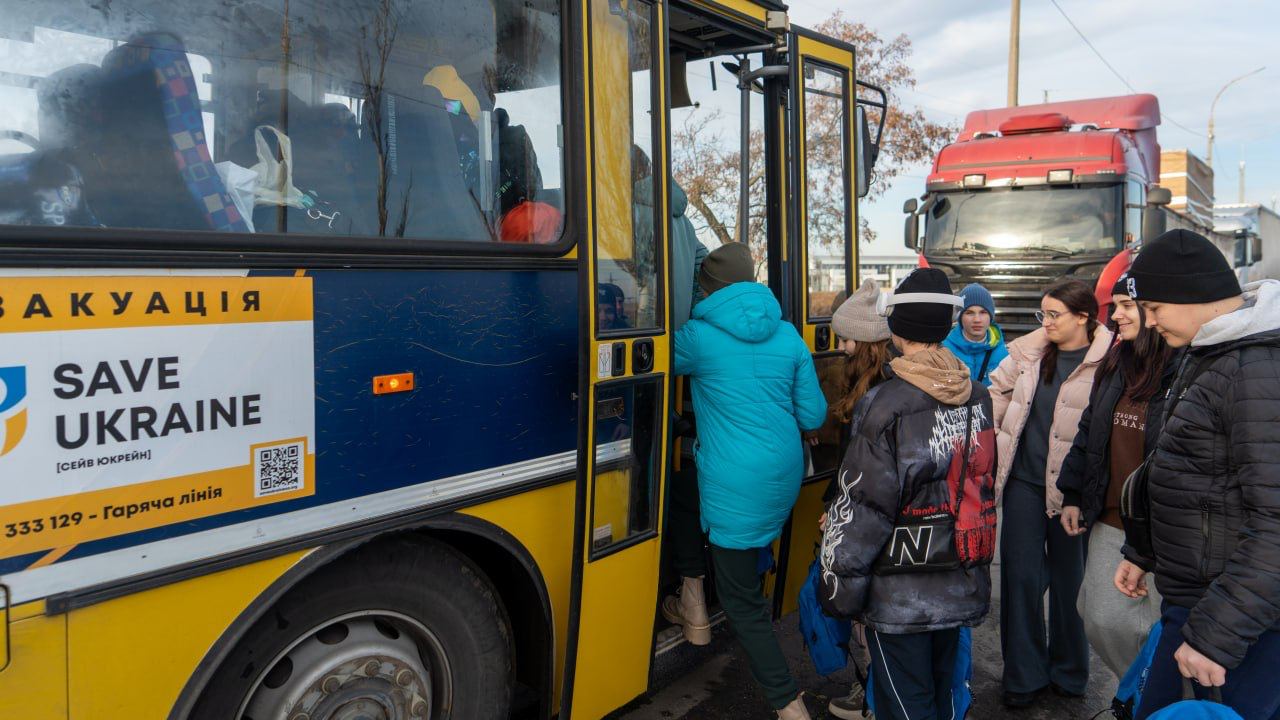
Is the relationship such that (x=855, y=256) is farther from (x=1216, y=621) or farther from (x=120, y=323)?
(x=120, y=323)

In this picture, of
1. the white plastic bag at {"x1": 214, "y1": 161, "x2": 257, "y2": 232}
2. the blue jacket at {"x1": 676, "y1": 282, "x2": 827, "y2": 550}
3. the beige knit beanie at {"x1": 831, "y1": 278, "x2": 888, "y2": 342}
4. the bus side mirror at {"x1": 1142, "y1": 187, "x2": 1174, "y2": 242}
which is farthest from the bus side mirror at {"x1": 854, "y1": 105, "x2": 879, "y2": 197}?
the bus side mirror at {"x1": 1142, "y1": 187, "x2": 1174, "y2": 242}

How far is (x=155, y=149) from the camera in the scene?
2.04 m

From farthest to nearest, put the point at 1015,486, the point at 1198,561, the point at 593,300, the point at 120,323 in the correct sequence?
the point at 1015,486, the point at 593,300, the point at 1198,561, the point at 120,323

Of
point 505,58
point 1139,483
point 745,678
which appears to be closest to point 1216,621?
point 1139,483

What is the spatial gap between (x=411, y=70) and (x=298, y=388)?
0.99 metres

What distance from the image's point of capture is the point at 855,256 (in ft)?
14.9


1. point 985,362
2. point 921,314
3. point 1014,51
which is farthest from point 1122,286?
point 1014,51

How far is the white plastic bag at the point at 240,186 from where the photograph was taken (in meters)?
2.17

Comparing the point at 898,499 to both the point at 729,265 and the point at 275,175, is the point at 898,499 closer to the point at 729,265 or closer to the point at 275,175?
the point at 729,265

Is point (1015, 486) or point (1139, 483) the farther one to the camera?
point (1015, 486)

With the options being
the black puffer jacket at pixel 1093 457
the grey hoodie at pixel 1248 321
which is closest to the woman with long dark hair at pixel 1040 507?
the black puffer jacket at pixel 1093 457

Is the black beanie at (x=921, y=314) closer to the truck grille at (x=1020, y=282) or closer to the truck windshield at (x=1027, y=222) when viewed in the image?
the truck grille at (x=1020, y=282)

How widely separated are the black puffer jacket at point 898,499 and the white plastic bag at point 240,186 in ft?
6.00

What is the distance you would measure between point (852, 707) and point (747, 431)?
1.32m
